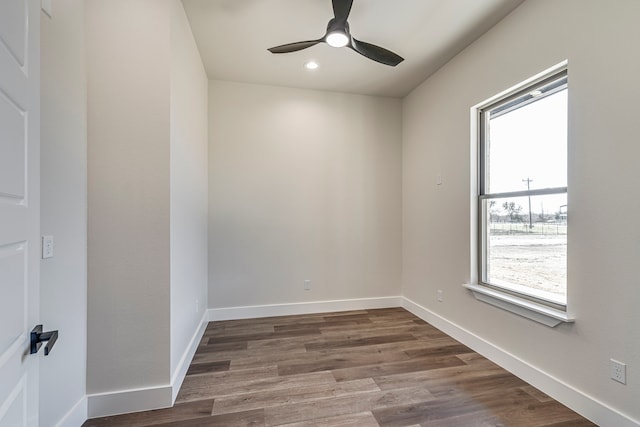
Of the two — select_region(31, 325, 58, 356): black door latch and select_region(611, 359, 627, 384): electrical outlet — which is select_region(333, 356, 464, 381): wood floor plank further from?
select_region(31, 325, 58, 356): black door latch

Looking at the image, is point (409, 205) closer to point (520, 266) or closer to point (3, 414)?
point (520, 266)

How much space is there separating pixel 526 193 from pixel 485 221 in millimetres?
494

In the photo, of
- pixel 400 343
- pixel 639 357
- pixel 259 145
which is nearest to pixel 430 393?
pixel 400 343

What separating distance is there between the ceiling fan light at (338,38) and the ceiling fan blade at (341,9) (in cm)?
8

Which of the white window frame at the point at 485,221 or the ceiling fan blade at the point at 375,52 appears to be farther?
the ceiling fan blade at the point at 375,52

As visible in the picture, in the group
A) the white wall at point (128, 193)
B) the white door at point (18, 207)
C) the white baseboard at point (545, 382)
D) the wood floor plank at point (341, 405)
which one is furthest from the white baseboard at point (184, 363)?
the white baseboard at point (545, 382)

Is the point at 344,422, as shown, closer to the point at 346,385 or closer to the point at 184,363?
the point at 346,385

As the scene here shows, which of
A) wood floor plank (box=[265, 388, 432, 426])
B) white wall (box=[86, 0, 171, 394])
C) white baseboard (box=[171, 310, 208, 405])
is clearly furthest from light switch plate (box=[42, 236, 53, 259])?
wood floor plank (box=[265, 388, 432, 426])

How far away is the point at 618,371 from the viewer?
1.53 metres

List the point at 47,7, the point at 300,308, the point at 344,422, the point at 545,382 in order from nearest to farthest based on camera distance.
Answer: the point at 47,7 < the point at 344,422 < the point at 545,382 < the point at 300,308

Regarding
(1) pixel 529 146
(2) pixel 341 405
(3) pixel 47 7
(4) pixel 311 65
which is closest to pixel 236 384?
(2) pixel 341 405

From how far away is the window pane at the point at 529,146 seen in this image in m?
1.91

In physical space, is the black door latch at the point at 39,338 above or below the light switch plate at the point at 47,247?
below

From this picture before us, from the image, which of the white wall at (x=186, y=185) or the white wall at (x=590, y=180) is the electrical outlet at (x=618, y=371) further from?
the white wall at (x=186, y=185)
